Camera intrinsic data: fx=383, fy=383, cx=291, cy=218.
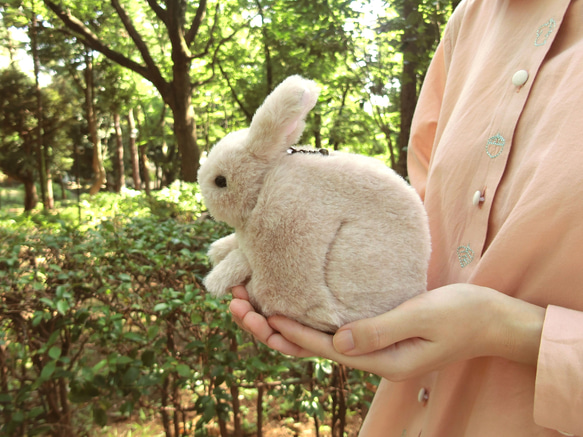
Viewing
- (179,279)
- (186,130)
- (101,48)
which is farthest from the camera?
(186,130)

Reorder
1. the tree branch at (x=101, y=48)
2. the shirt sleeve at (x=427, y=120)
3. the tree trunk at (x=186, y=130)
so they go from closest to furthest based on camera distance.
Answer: the shirt sleeve at (x=427, y=120) < the tree branch at (x=101, y=48) < the tree trunk at (x=186, y=130)

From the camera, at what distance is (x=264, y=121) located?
699mm

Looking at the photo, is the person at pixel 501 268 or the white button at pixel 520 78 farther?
the white button at pixel 520 78

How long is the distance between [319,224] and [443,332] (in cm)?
27

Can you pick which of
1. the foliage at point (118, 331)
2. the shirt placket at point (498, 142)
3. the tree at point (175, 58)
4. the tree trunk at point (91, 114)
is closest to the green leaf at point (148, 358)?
the foliage at point (118, 331)

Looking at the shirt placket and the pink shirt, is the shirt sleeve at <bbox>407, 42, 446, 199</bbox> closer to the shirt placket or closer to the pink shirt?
the pink shirt

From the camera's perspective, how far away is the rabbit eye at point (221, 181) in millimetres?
751

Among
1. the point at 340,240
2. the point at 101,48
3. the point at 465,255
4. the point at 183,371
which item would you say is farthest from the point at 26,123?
the point at 465,255

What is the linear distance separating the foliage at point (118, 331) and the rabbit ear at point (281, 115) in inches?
41.6

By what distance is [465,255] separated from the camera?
0.75 m

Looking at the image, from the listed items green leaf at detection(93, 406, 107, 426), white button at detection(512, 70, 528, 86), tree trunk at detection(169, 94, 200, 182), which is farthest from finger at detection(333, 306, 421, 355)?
tree trunk at detection(169, 94, 200, 182)

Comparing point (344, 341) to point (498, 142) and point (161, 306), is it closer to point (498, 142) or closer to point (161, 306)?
point (498, 142)

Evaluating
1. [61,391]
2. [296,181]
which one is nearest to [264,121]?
[296,181]

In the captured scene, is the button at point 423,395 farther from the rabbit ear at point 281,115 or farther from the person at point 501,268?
the rabbit ear at point 281,115
